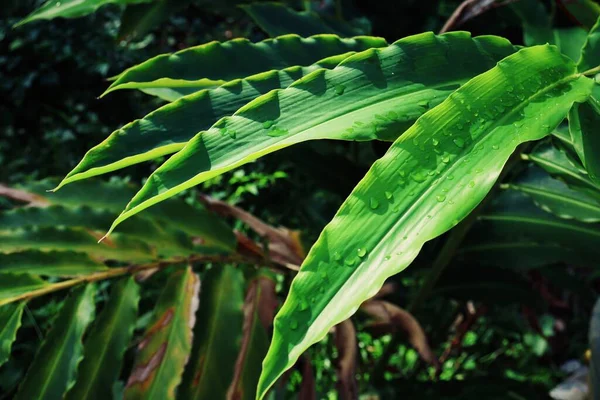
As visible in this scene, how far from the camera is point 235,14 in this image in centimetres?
117

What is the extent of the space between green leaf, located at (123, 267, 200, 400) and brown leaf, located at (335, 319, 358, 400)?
0.21 metres

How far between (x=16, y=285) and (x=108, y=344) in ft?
0.41

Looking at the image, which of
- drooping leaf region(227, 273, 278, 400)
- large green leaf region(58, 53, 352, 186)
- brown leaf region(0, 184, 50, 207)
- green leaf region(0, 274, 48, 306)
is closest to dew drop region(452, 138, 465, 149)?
large green leaf region(58, 53, 352, 186)

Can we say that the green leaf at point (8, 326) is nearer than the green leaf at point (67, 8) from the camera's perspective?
Yes

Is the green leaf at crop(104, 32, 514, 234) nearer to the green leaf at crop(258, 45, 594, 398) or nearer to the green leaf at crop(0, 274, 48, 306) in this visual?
the green leaf at crop(258, 45, 594, 398)

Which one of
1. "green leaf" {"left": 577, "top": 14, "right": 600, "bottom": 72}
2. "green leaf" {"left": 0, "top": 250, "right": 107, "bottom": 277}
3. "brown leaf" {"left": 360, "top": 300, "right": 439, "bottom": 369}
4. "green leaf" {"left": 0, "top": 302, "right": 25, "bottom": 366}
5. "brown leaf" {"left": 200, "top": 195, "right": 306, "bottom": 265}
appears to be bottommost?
"brown leaf" {"left": 360, "top": 300, "right": 439, "bottom": 369}

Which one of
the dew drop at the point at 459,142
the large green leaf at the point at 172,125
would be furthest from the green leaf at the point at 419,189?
the large green leaf at the point at 172,125

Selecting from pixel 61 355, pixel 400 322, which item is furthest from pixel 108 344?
pixel 400 322

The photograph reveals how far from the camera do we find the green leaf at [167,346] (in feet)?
2.26

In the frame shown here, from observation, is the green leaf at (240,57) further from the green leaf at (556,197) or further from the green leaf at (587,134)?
the green leaf at (556,197)

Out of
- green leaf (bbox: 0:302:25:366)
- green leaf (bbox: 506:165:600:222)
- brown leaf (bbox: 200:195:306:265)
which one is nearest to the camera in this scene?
green leaf (bbox: 0:302:25:366)

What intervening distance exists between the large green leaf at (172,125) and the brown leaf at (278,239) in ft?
1.43

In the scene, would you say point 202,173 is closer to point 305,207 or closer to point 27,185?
point 27,185

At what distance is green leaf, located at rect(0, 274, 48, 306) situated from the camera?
0.68 m
